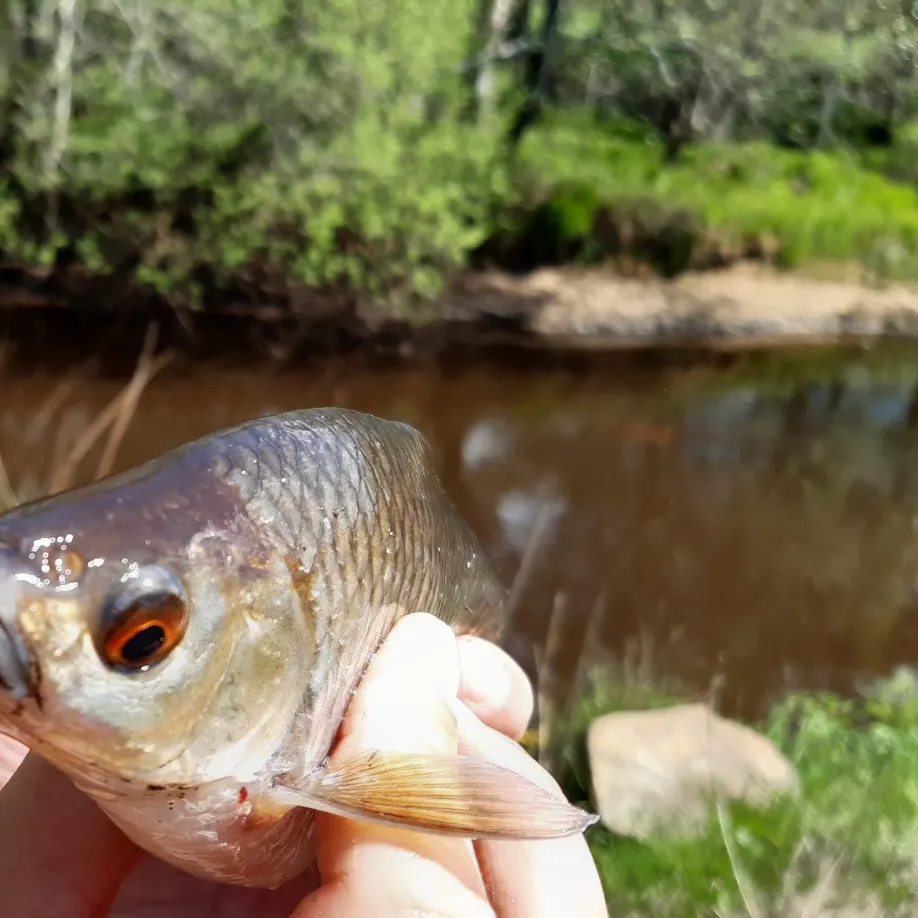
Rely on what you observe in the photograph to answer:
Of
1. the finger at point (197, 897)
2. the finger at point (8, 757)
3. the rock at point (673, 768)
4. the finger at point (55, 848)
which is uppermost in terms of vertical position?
the finger at point (55, 848)

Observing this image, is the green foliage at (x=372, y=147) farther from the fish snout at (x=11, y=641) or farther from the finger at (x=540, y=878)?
the fish snout at (x=11, y=641)

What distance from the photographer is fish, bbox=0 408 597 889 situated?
3.08ft

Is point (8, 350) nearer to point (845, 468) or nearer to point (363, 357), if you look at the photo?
point (363, 357)

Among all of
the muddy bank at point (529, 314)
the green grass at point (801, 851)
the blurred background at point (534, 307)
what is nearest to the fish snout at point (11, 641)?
the green grass at point (801, 851)

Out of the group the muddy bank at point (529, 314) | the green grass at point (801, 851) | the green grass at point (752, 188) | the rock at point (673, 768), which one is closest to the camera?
the green grass at point (801, 851)

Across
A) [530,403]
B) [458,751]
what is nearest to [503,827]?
[458,751]

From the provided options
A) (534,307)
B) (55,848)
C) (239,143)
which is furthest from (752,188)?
(55,848)

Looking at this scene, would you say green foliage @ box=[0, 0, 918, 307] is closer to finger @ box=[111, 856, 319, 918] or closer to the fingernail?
the fingernail

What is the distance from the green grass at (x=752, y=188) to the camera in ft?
35.9

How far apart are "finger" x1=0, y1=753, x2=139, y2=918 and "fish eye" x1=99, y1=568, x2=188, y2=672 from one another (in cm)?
60

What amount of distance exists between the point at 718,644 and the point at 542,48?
9.41 meters

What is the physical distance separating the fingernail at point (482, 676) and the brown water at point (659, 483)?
3095 mm

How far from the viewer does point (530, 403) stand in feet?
28.5

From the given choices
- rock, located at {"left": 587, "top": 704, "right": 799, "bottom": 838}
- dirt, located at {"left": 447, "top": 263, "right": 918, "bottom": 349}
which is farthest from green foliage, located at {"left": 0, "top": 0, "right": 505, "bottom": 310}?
rock, located at {"left": 587, "top": 704, "right": 799, "bottom": 838}
